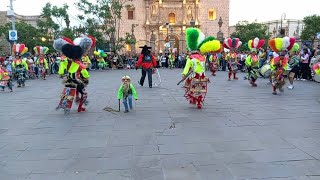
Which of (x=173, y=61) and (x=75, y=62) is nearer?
(x=75, y=62)

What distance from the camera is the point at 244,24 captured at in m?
63.5

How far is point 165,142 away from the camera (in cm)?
564

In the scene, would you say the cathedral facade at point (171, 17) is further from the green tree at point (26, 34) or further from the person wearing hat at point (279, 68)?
the person wearing hat at point (279, 68)

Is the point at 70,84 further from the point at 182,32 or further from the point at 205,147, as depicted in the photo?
the point at 182,32

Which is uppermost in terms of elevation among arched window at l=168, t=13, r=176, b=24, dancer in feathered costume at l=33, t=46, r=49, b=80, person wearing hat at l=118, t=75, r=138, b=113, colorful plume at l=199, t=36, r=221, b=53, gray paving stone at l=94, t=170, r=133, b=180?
arched window at l=168, t=13, r=176, b=24

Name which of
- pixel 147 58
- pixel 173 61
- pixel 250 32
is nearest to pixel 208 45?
pixel 147 58

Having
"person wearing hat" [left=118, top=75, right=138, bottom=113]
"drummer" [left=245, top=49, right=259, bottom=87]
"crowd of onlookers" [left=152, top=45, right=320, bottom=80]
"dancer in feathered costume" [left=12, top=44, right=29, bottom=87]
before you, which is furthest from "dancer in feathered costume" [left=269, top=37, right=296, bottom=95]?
"dancer in feathered costume" [left=12, top=44, right=29, bottom=87]

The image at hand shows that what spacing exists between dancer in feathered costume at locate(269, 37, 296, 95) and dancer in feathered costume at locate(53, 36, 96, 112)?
5.94 metres

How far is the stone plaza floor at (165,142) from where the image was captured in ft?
14.3

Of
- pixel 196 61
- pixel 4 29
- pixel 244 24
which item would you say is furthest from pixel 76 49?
pixel 244 24

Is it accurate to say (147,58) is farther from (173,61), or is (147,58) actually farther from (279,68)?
(173,61)

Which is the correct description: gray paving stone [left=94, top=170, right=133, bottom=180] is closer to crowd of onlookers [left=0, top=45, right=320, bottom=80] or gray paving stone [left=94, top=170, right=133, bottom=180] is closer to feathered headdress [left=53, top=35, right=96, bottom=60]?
feathered headdress [left=53, top=35, right=96, bottom=60]

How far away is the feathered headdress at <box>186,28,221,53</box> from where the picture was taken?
29.1 ft

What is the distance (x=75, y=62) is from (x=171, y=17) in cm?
4686
